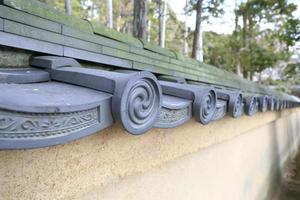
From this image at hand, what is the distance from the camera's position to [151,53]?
2.69 m

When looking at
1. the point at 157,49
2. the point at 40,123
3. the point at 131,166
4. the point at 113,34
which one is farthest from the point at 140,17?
the point at 40,123

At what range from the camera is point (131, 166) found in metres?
1.96

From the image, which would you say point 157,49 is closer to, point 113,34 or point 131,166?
point 113,34

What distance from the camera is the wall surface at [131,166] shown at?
1315mm

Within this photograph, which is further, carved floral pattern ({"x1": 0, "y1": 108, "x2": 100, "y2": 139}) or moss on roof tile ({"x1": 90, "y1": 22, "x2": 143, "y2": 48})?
moss on roof tile ({"x1": 90, "y1": 22, "x2": 143, "y2": 48})

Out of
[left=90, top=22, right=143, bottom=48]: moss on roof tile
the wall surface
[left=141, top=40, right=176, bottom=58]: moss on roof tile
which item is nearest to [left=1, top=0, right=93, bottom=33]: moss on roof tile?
[left=90, top=22, right=143, bottom=48]: moss on roof tile

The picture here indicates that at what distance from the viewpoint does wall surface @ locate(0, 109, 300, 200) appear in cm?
132

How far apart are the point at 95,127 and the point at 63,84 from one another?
29 cm

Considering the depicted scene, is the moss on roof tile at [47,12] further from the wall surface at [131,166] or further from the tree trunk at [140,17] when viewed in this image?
the tree trunk at [140,17]

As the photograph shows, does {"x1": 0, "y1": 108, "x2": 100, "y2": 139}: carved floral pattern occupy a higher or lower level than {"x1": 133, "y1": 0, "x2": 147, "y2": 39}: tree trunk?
lower

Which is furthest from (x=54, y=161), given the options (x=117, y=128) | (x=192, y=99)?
(x=192, y=99)

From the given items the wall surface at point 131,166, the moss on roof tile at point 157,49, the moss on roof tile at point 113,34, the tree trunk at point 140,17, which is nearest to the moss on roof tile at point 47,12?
the moss on roof tile at point 113,34

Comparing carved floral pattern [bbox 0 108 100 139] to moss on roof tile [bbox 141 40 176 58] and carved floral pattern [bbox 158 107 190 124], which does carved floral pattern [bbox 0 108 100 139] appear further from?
moss on roof tile [bbox 141 40 176 58]

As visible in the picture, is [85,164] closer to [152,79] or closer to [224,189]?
[152,79]
